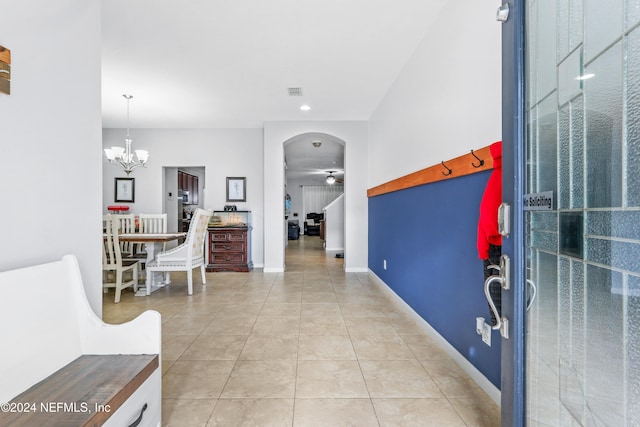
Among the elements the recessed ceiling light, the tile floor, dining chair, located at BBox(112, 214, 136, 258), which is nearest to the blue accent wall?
the tile floor

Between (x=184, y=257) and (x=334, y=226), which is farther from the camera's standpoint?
(x=334, y=226)

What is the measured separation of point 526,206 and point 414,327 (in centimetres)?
204

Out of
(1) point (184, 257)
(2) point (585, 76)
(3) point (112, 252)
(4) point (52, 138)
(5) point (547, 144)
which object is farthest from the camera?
(1) point (184, 257)

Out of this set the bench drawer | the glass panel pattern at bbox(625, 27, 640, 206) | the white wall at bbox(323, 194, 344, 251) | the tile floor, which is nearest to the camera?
the glass panel pattern at bbox(625, 27, 640, 206)

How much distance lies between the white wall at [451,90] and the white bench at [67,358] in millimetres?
2028

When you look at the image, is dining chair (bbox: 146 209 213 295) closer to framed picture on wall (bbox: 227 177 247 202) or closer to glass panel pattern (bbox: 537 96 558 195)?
framed picture on wall (bbox: 227 177 247 202)

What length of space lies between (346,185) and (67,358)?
4.35 m

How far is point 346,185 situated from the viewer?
5188 millimetres

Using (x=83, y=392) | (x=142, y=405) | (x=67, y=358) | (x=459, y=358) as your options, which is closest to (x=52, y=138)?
(x=67, y=358)

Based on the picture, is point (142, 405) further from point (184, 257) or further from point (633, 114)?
point (184, 257)

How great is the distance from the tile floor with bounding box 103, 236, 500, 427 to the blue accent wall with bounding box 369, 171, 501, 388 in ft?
0.67

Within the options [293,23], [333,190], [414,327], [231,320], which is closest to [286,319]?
[231,320]

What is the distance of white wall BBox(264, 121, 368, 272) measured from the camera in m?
5.15

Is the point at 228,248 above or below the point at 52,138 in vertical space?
below
